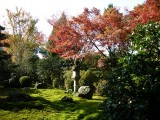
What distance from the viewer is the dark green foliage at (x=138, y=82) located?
5.87m

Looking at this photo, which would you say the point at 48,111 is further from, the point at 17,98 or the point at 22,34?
the point at 22,34

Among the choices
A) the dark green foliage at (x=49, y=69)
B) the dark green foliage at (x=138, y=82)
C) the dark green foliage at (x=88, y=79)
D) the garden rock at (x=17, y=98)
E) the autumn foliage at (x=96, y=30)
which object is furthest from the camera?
the dark green foliage at (x=49, y=69)

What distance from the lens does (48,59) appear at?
2889 centimetres

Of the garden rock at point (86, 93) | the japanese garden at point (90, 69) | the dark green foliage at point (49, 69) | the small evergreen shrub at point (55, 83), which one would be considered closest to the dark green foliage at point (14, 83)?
the japanese garden at point (90, 69)

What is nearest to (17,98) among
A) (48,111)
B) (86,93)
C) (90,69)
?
(48,111)

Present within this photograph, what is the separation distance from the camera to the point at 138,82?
247 inches

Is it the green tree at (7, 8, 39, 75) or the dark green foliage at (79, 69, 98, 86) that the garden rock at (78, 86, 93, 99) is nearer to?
the dark green foliage at (79, 69, 98, 86)

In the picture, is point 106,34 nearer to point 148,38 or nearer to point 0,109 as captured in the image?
point 0,109

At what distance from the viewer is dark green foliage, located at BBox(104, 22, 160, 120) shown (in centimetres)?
587

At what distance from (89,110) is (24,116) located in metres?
3.48

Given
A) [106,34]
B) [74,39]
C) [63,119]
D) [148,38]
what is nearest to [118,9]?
[106,34]

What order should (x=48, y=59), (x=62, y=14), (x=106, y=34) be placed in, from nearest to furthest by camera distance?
(x=106, y=34), (x=62, y=14), (x=48, y=59)

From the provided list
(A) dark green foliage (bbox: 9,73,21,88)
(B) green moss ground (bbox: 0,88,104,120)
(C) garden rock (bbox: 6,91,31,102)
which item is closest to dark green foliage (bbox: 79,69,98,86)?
(B) green moss ground (bbox: 0,88,104,120)

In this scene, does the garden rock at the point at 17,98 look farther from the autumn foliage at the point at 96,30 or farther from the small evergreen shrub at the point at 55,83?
the small evergreen shrub at the point at 55,83
